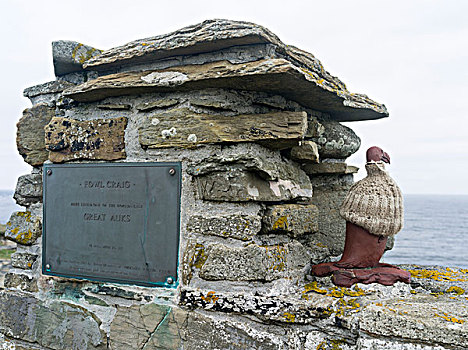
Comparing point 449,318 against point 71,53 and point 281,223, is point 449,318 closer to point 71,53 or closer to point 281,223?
point 281,223

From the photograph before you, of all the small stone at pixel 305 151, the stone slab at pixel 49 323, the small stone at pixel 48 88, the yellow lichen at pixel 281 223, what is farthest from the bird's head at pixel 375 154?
the small stone at pixel 48 88

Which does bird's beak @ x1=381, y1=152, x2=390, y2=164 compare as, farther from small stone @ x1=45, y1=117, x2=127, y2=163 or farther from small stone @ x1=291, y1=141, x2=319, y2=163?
small stone @ x1=45, y1=117, x2=127, y2=163

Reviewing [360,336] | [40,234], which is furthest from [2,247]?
[360,336]

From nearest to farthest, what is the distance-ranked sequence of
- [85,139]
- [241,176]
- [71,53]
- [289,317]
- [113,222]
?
[289,317], [241,176], [113,222], [85,139], [71,53]

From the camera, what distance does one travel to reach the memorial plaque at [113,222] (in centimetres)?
188

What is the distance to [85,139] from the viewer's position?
82.7 inches

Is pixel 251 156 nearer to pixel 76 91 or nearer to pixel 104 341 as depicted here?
pixel 76 91

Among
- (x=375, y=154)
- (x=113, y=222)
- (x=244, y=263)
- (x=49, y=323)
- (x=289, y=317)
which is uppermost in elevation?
(x=375, y=154)

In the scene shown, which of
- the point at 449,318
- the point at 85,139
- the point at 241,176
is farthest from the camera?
the point at 85,139

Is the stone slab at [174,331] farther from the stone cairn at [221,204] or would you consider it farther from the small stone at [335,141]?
the small stone at [335,141]

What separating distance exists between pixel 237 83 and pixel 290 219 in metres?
0.64

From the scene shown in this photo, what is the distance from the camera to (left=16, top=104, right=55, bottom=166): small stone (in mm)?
2291

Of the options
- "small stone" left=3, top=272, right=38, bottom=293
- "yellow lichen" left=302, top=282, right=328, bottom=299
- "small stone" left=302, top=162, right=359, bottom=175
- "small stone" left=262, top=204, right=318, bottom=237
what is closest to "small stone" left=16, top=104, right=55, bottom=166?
"small stone" left=3, top=272, right=38, bottom=293

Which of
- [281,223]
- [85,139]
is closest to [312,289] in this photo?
[281,223]
